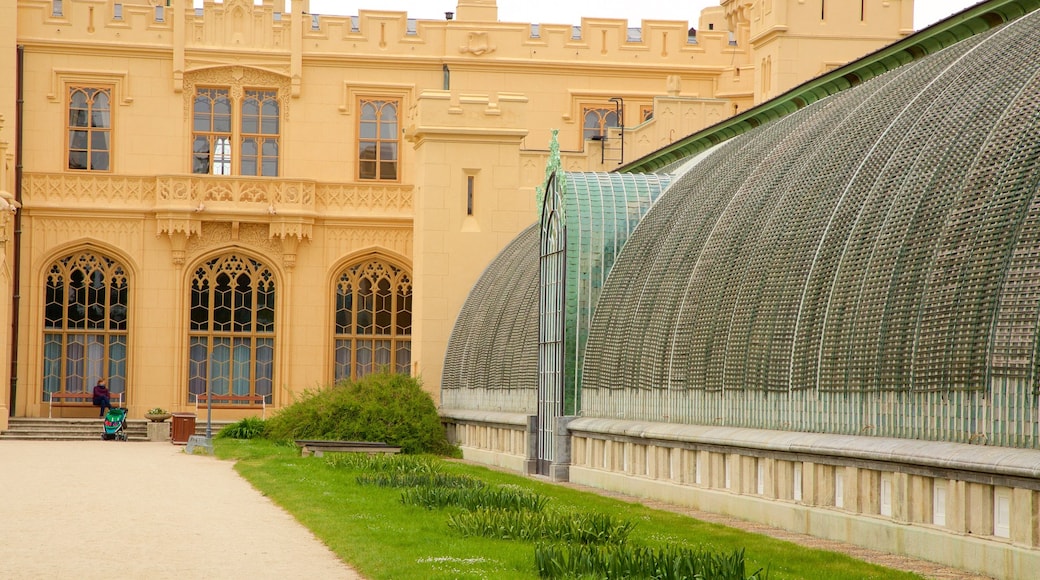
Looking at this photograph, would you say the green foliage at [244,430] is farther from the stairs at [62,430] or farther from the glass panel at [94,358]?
the glass panel at [94,358]

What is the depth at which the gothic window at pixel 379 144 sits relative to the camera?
39688 mm

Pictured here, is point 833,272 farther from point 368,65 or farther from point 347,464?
point 368,65

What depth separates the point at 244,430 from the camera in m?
33.7

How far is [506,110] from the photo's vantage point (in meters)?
30.7

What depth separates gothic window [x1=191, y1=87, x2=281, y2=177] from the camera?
3900 centimetres

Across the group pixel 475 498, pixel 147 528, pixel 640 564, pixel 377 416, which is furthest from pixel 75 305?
pixel 640 564

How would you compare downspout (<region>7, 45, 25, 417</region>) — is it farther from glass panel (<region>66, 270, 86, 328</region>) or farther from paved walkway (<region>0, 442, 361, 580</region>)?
paved walkway (<region>0, 442, 361, 580</region>)

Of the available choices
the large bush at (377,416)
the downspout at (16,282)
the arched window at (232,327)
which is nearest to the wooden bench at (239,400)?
the arched window at (232,327)

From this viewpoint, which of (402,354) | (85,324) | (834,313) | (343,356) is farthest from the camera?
(402,354)

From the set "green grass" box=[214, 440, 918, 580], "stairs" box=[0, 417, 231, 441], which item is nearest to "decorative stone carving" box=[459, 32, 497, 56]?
"stairs" box=[0, 417, 231, 441]

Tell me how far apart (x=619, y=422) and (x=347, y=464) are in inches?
181

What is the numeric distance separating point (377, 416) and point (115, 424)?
950cm

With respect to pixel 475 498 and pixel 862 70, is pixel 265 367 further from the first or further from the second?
pixel 475 498

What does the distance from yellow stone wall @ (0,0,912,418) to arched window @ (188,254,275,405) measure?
354mm
